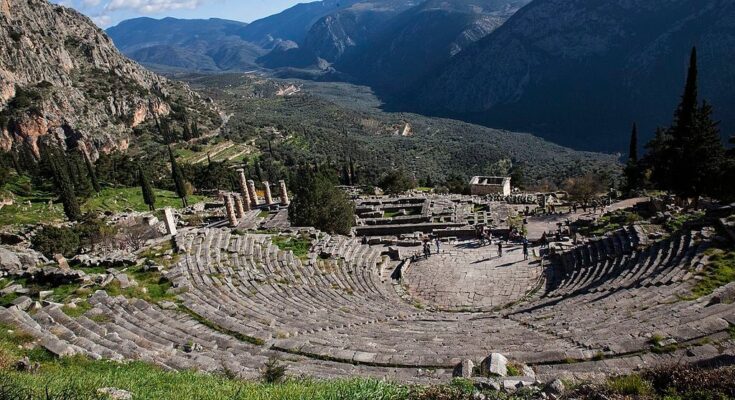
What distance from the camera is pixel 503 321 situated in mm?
16344

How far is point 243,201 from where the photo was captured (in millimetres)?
47562

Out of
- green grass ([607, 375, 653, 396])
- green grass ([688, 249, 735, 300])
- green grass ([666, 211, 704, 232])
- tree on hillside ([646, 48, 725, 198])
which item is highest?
tree on hillside ([646, 48, 725, 198])

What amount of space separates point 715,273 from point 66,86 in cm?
11888

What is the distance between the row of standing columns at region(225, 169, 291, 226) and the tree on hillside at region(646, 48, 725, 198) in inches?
1265

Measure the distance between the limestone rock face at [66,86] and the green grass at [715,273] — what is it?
9491 centimetres

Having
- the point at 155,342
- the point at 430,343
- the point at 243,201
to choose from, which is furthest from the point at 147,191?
the point at 430,343

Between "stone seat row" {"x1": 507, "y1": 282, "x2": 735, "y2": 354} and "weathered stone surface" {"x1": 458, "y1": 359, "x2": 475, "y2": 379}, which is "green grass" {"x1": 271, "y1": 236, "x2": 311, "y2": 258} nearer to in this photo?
"stone seat row" {"x1": 507, "y1": 282, "x2": 735, "y2": 354}

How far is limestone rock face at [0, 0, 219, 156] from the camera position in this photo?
82.9 metres

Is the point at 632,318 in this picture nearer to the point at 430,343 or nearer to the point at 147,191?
the point at 430,343

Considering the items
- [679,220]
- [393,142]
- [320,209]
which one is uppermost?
[393,142]

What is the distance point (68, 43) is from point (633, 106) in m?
203

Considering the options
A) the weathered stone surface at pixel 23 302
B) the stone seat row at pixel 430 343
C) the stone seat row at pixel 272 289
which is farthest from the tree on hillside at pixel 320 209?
the weathered stone surface at pixel 23 302

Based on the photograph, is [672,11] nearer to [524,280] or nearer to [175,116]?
[175,116]

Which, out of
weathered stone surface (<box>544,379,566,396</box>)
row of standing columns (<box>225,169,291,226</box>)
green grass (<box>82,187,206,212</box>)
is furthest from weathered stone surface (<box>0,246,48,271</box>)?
green grass (<box>82,187,206,212</box>)
